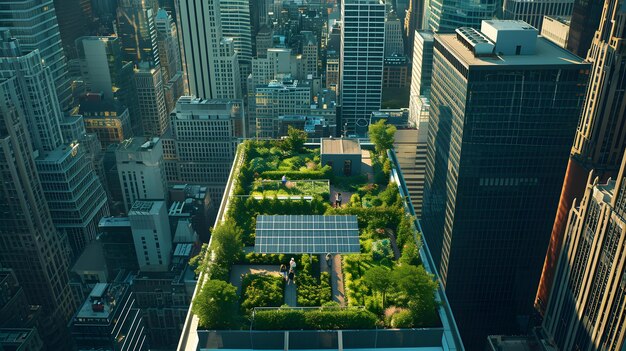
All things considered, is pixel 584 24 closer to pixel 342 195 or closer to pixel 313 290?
pixel 342 195

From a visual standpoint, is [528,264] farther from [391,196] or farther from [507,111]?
[391,196]

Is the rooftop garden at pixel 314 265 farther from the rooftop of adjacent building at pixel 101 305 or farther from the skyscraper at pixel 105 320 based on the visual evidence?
the skyscraper at pixel 105 320

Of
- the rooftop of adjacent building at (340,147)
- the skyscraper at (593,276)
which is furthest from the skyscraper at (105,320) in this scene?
the skyscraper at (593,276)

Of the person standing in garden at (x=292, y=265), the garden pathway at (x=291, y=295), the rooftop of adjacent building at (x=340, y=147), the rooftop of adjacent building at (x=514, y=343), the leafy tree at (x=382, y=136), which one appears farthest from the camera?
the rooftop of adjacent building at (x=514, y=343)

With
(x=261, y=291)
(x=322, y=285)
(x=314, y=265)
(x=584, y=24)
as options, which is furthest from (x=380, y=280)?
(x=584, y=24)

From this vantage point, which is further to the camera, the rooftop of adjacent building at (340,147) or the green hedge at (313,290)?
the rooftop of adjacent building at (340,147)

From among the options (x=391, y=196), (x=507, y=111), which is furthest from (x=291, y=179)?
(x=507, y=111)
